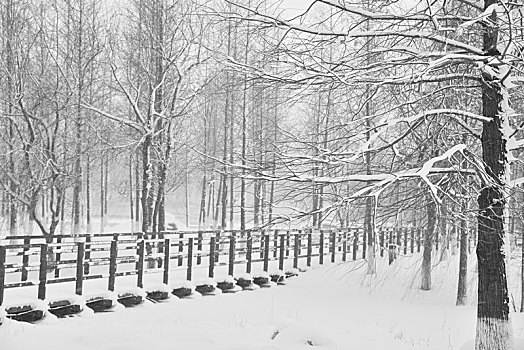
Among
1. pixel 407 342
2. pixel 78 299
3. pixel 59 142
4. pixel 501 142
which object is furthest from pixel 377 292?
pixel 59 142

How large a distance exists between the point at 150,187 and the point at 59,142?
5.03m

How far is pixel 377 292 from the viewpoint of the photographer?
17172 mm

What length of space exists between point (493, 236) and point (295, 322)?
3.55 metres

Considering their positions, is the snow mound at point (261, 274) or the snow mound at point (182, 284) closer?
the snow mound at point (182, 284)

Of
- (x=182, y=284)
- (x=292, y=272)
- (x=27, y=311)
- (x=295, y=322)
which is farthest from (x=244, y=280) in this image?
(x=27, y=311)

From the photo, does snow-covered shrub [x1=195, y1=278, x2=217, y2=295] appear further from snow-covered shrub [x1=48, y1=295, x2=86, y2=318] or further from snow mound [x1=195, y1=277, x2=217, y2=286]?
snow-covered shrub [x1=48, y1=295, x2=86, y2=318]

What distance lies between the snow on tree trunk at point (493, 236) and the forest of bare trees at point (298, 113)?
0.06 feet

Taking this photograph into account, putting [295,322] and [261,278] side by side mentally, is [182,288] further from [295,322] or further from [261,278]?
[295,322]

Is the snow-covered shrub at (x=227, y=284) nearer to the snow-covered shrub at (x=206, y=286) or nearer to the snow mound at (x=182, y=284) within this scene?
the snow-covered shrub at (x=206, y=286)

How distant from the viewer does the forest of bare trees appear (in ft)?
23.5

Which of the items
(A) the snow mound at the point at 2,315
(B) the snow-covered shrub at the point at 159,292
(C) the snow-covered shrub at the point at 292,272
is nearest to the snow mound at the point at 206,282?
(B) the snow-covered shrub at the point at 159,292

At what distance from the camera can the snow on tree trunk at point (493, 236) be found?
7.30 m

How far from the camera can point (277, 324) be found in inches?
397

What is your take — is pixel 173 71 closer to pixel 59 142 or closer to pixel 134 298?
pixel 59 142
